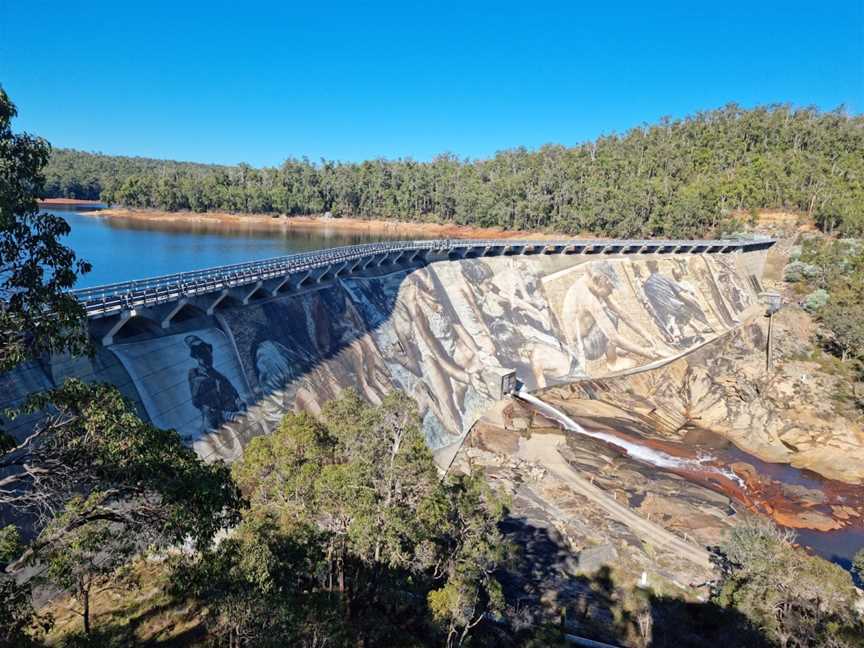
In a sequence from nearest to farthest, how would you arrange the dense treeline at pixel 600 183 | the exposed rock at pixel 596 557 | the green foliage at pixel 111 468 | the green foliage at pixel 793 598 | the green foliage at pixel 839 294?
the green foliage at pixel 111 468 → the green foliage at pixel 793 598 → the exposed rock at pixel 596 557 → the green foliage at pixel 839 294 → the dense treeline at pixel 600 183

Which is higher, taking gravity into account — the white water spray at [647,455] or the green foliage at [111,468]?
the green foliage at [111,468]

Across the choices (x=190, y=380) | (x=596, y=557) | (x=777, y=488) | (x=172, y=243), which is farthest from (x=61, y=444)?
(x=172, y=243)

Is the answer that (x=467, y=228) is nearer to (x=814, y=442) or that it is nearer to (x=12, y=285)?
(x=814, y=442)

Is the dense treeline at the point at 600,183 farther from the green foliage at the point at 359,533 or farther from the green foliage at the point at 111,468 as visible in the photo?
the green foliage at the point at 111,468

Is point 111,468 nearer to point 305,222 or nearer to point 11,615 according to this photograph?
point 11,615

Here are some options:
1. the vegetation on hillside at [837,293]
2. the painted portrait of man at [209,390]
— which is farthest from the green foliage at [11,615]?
the vegetation on hillside at [837,293]

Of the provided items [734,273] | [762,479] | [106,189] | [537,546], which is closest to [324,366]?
[537,546]
